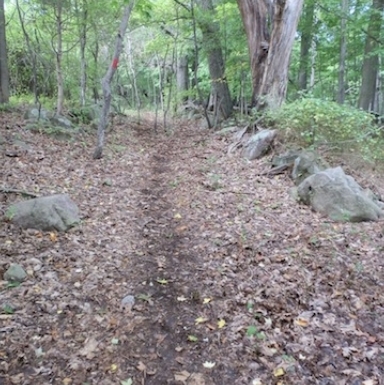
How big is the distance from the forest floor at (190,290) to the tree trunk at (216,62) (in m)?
7.27

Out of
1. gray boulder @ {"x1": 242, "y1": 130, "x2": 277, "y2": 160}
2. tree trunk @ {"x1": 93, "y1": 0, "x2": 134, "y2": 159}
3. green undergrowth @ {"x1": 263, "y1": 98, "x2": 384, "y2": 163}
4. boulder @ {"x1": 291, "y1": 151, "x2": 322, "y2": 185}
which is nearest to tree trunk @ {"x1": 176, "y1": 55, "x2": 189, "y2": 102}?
tree trunk @ {"x1": 93, "y1": 0, "x2": 134, "y2": 159}

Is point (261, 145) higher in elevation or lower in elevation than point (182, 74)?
lower

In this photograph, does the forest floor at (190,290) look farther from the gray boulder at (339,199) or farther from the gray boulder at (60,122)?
the gray boulder at (60,122)

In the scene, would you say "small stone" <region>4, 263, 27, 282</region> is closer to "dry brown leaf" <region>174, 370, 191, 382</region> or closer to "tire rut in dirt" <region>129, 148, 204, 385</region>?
"tire rut in dirt" <region>129, 148, 204, 385</region>

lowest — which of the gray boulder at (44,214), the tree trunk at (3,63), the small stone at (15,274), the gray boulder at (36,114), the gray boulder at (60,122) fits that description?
the small stone at (15,274)

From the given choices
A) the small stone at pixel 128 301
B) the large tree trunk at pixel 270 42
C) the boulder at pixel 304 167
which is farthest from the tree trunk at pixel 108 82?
the small stone at pixel 128 301

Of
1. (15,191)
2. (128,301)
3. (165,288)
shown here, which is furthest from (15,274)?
(15,191)

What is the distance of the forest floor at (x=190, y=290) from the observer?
10.9 ft

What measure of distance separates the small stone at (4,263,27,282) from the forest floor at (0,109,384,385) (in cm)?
11

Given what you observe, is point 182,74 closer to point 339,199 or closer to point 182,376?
point 339,199

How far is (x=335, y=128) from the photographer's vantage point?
314 inches

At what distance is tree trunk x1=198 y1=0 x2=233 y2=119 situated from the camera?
513 inches

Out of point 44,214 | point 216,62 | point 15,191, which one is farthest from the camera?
point 216,62

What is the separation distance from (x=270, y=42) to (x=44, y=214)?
321 inches
